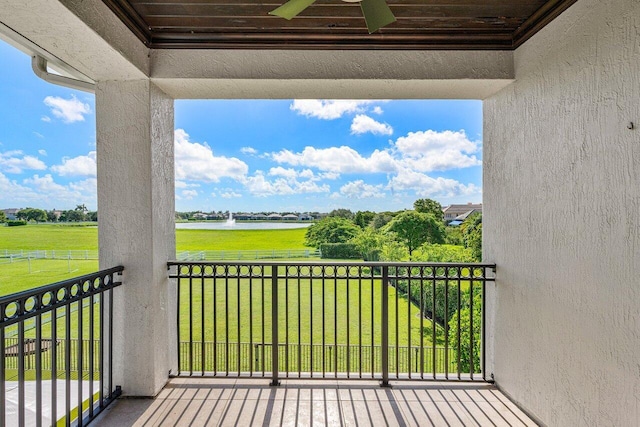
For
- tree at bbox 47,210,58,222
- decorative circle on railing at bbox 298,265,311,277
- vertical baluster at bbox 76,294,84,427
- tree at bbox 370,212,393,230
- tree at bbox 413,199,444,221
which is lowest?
vertical baluster at bbox 76,294,84,427

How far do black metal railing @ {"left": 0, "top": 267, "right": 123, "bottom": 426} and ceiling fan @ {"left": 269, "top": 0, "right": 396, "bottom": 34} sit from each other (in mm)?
1851

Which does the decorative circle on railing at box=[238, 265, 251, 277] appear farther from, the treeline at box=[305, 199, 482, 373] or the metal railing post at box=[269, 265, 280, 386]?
the treeline at box=[305, 199, 482, 373]

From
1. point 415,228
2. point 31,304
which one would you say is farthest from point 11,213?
point 415,228

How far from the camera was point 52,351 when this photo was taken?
1807 mm

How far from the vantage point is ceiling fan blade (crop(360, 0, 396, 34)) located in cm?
150

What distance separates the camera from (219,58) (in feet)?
7.70

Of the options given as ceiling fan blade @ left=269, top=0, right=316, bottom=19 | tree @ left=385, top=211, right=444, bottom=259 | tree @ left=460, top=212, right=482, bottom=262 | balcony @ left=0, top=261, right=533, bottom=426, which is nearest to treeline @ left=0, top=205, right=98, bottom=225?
balcony @ left=0, top=261, right=533, bottom=426

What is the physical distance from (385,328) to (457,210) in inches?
52.8

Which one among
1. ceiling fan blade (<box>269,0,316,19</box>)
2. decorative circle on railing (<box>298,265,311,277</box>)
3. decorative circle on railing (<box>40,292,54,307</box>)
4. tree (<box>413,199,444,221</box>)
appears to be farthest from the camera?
tree (<box>413,199,444,221</box>)

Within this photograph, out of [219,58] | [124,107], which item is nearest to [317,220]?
[219,58]

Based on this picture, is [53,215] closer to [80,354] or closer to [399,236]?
[80,354]

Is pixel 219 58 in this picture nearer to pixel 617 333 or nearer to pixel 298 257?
pixel 298 257

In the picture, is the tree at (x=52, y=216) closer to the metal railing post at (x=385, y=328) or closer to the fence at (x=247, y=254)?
the fence at (x=247, y=254)

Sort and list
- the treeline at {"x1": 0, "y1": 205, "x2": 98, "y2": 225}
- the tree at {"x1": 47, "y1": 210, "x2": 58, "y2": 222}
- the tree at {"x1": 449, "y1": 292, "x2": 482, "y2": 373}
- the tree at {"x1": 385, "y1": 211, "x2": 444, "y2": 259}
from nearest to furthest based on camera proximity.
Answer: the treeline at {"x1": 0, "y1": 205, "x2": 98, "y2": 225}
the tree at {"x1": 47, "y1": 210, "x2": 58, "y2": 222}
the tree at {"x1": 385, "y1": 211, "x2": 444, "y2": 259}
the tree at {"x1": 449, "y1": 292, "x2": 482, "y2": 373}
